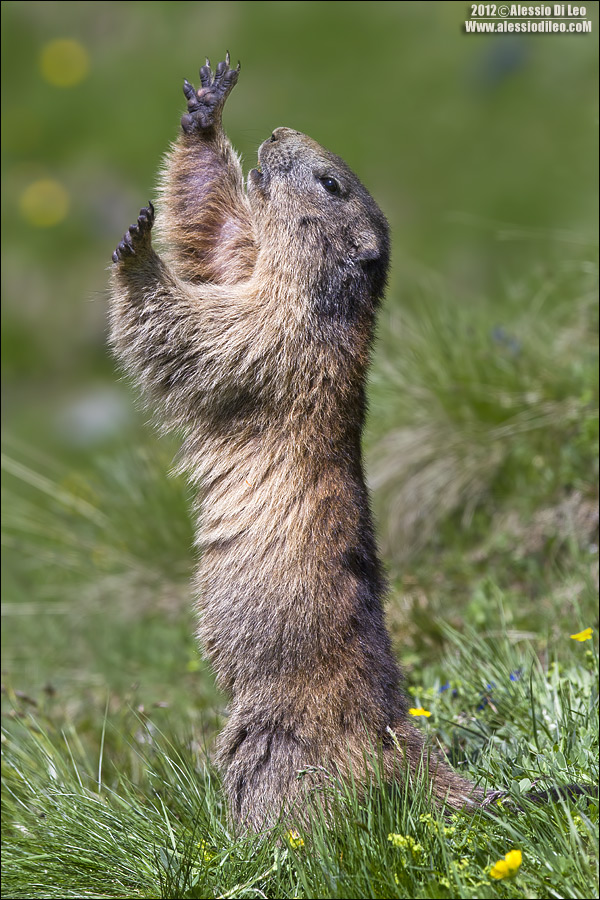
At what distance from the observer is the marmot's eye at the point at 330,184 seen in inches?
179

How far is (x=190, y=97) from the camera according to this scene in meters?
4.63

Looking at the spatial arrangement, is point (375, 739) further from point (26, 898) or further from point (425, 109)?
point (425, 109)

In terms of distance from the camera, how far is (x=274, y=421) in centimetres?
424

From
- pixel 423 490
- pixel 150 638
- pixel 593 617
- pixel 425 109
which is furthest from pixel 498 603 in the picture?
pixel 425 109

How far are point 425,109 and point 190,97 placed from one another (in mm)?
10104

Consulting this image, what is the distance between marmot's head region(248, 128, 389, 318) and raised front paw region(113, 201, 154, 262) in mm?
556

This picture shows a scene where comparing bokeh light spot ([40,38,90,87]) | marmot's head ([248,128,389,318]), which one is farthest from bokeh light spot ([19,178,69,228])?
marmot's head ([248,128,389,318])

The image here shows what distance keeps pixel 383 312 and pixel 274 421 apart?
4544mm

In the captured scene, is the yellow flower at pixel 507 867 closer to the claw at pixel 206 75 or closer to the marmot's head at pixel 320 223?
the marmot's head at pixel 320 223

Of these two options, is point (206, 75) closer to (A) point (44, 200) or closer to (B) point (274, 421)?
(B) point (274, 421)

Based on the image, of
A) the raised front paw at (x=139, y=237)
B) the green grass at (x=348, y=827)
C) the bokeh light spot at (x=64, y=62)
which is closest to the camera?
the green grass at (x=348, y=827)

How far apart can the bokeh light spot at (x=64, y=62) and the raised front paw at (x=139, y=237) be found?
12413mm

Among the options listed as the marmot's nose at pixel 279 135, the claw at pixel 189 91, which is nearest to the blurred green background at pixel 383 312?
the marmot's nose at pixel 279 135

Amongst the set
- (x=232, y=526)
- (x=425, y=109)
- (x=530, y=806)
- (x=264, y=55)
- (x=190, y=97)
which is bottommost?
(x=530, y=806)
